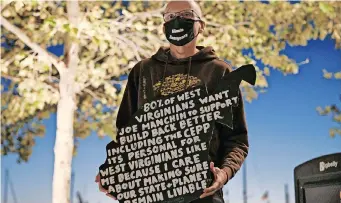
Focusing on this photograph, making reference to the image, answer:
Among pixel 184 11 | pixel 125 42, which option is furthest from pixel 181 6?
pixel 125 42

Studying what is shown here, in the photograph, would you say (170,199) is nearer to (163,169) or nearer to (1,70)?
(163,169)

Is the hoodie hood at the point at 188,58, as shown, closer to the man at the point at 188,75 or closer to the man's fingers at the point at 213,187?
the man at the point at 188,75

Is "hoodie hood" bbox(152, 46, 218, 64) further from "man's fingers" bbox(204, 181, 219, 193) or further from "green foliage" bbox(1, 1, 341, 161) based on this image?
"green foliage" bbox(1, 1, 341, 161)

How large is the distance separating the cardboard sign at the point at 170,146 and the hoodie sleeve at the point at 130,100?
11cm

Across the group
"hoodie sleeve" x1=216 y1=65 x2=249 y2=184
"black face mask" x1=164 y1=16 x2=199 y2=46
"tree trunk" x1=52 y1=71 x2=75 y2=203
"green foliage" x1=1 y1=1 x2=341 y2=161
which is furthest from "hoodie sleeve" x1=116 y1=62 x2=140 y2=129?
"tree trunk" x1=52 y1=71 x2=75 y2=203

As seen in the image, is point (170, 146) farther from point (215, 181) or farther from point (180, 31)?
point (180, 31)

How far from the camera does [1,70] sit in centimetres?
459

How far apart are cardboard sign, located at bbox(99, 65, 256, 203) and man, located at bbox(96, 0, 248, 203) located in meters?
0.04

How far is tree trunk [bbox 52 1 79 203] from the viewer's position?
13.9 feet

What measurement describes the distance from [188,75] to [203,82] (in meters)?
0.03

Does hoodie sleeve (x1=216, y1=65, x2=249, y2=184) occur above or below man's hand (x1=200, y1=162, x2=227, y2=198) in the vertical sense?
above

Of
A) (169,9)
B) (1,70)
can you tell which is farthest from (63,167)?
(169,9)

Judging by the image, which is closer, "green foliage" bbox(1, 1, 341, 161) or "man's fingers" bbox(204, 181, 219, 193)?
"man's fingers" bbox(204, 181, 219, 193)

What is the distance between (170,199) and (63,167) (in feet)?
10.7
